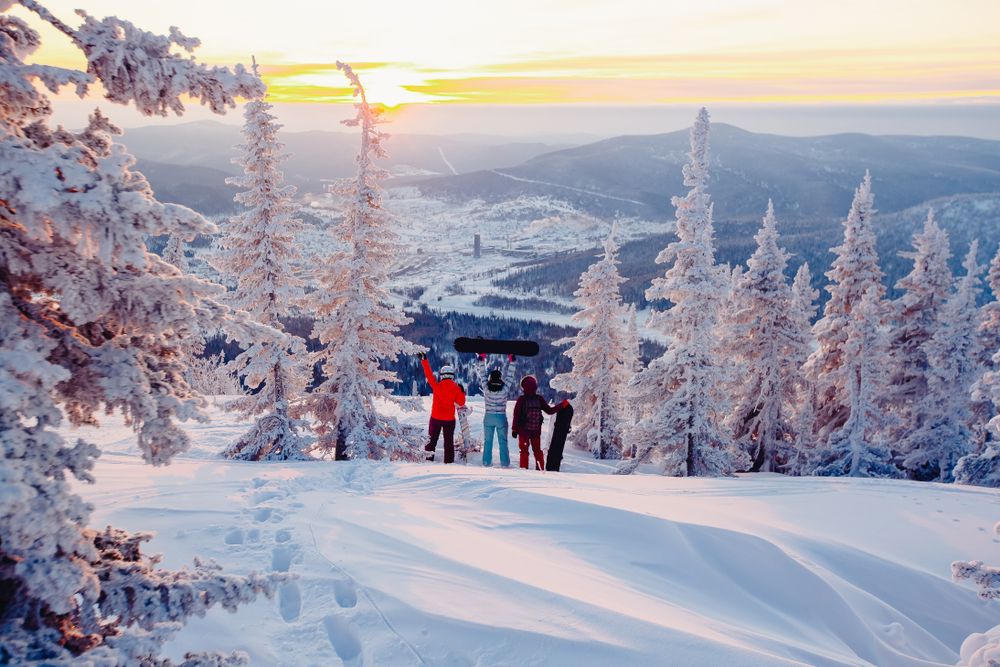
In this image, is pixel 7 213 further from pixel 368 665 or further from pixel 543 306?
pixel 543 306

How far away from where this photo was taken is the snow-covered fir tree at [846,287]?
2184cm

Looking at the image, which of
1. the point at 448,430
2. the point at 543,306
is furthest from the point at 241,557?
Answer: the point at 543,306

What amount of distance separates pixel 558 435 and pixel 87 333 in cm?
1142

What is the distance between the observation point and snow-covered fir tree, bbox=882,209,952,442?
22078mm

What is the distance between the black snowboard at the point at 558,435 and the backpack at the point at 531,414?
2.02ft

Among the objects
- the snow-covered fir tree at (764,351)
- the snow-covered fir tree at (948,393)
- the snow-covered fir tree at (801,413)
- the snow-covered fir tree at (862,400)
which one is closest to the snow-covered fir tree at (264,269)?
the snow-covered fir tree at (764,351)

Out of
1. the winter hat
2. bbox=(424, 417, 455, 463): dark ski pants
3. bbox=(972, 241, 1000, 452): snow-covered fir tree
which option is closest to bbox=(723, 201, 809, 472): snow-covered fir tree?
bbox=(972, 241, 1000, 452): snow-covered fir tree

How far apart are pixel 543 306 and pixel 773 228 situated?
4505 inches

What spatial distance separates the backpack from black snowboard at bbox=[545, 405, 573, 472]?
616 mm

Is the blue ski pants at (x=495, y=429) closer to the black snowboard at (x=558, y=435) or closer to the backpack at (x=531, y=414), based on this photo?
the backpack at (x=531, y=414)

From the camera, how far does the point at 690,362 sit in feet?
54.9

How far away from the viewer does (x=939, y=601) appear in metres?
7.07

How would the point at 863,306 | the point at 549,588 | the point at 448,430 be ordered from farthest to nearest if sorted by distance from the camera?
the point at 863,306, the point at 448,430, the point at 549,588

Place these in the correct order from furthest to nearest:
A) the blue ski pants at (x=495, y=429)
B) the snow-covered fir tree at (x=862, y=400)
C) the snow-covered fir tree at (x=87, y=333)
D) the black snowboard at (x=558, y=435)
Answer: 1. the snow-covered fir tree at (x=862, y=400)
2. the black snowboard at (x=558, y=435)
3. the blue ski pants at (x=495, y=429)
4. the snow-covered fir tree at (x=87, y=333)
